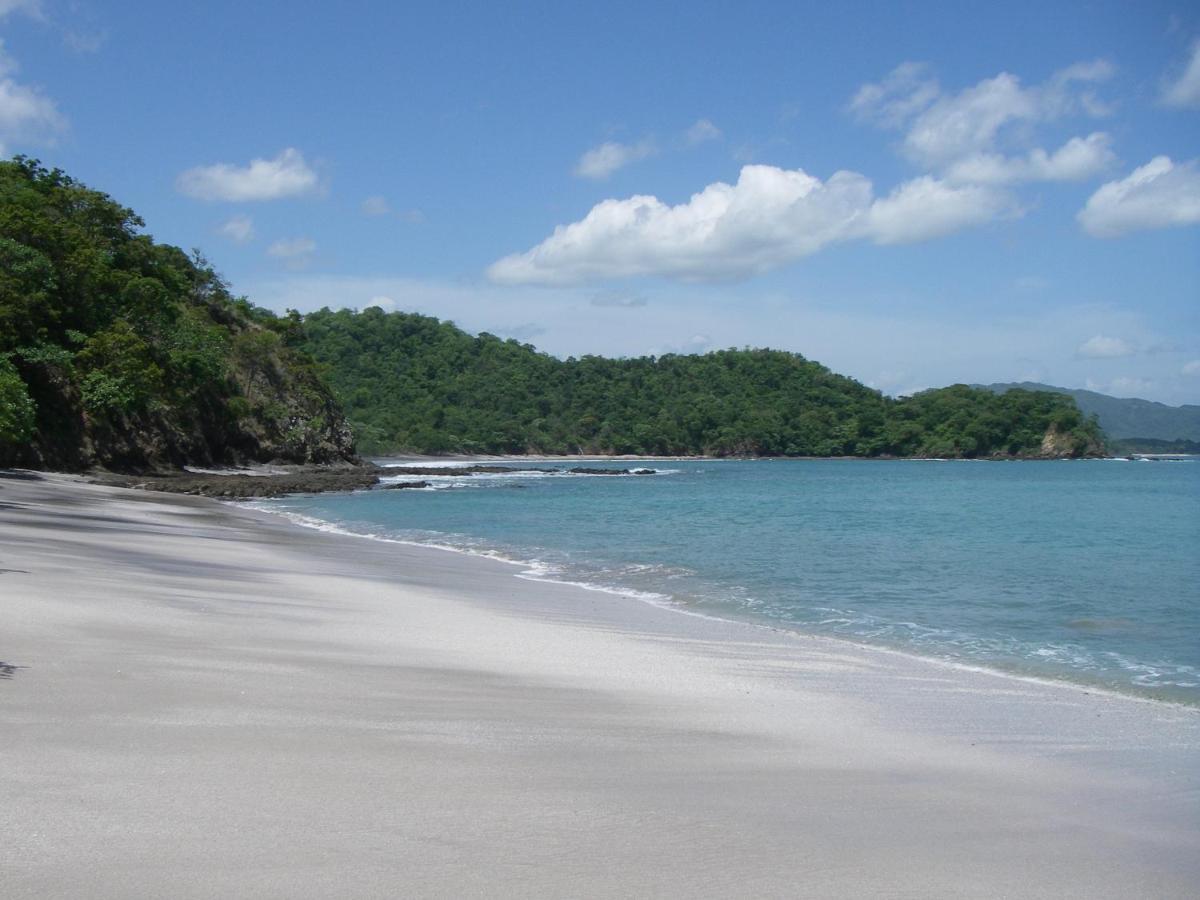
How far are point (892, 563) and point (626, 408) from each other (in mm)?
146803

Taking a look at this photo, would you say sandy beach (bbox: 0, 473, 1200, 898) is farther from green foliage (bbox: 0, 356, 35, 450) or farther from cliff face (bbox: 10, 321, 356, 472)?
cliff face (bbox: 10, 321, 356, 472)

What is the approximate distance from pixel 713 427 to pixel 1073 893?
15978 centimetres

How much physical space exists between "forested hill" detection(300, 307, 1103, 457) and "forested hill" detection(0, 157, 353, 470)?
234 feet

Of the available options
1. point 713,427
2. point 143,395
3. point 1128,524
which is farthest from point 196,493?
point 713,427

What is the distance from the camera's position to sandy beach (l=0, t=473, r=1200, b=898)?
4.40m

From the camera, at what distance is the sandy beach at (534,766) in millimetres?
4398

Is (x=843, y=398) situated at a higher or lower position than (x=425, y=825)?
higher

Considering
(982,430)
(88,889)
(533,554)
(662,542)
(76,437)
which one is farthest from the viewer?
(982,430)

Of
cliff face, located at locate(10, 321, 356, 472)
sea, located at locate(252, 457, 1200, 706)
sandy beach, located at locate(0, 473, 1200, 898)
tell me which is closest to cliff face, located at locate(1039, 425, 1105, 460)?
sea, located at locate(252, 457, 1200, 706)

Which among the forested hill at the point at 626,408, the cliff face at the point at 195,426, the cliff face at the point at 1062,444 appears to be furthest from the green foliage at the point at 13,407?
the cliff face at the point at 1062,444

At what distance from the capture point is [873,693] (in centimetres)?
896

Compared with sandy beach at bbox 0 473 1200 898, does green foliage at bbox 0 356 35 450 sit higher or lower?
higher

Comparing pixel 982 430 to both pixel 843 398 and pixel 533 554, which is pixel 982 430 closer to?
pixel 843 398

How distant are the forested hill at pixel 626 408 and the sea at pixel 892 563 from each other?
9946cm
